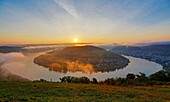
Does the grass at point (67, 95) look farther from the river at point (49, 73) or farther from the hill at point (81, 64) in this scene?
the hill at point (81, 64)

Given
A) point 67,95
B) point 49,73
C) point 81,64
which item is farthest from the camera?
point 81,64

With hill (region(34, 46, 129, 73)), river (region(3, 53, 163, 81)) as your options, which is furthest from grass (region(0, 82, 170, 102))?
hill (region(34, 46, 129, 73))

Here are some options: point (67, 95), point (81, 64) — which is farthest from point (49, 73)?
point (67, 95)

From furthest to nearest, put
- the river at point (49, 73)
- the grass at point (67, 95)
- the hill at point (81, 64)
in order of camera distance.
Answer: the hill at point (81, 64), the river at point (49, 73), the grass at point (67, 95)

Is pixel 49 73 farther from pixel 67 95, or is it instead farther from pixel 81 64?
pixel 67 95

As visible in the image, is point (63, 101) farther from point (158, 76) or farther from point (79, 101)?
point (158, 76)

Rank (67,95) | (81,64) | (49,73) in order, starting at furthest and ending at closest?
(81,64) → (49,73) → (67,95)

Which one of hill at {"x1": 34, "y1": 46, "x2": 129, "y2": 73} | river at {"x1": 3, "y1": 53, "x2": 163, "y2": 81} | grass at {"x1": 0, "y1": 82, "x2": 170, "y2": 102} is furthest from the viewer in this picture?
hill at {"x1": 34, "y1": 46, "x2": 129, "y2": 73}

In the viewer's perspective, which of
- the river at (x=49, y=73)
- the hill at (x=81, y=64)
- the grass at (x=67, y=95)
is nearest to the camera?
the grass at (x=67, y=95)

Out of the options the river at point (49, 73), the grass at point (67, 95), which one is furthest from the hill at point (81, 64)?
the grass at point (67, 95)

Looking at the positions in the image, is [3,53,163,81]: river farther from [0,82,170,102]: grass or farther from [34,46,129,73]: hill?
[0,82,170,102]: grass

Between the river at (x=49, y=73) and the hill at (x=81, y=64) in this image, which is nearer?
the river at (x=49, y=73)
